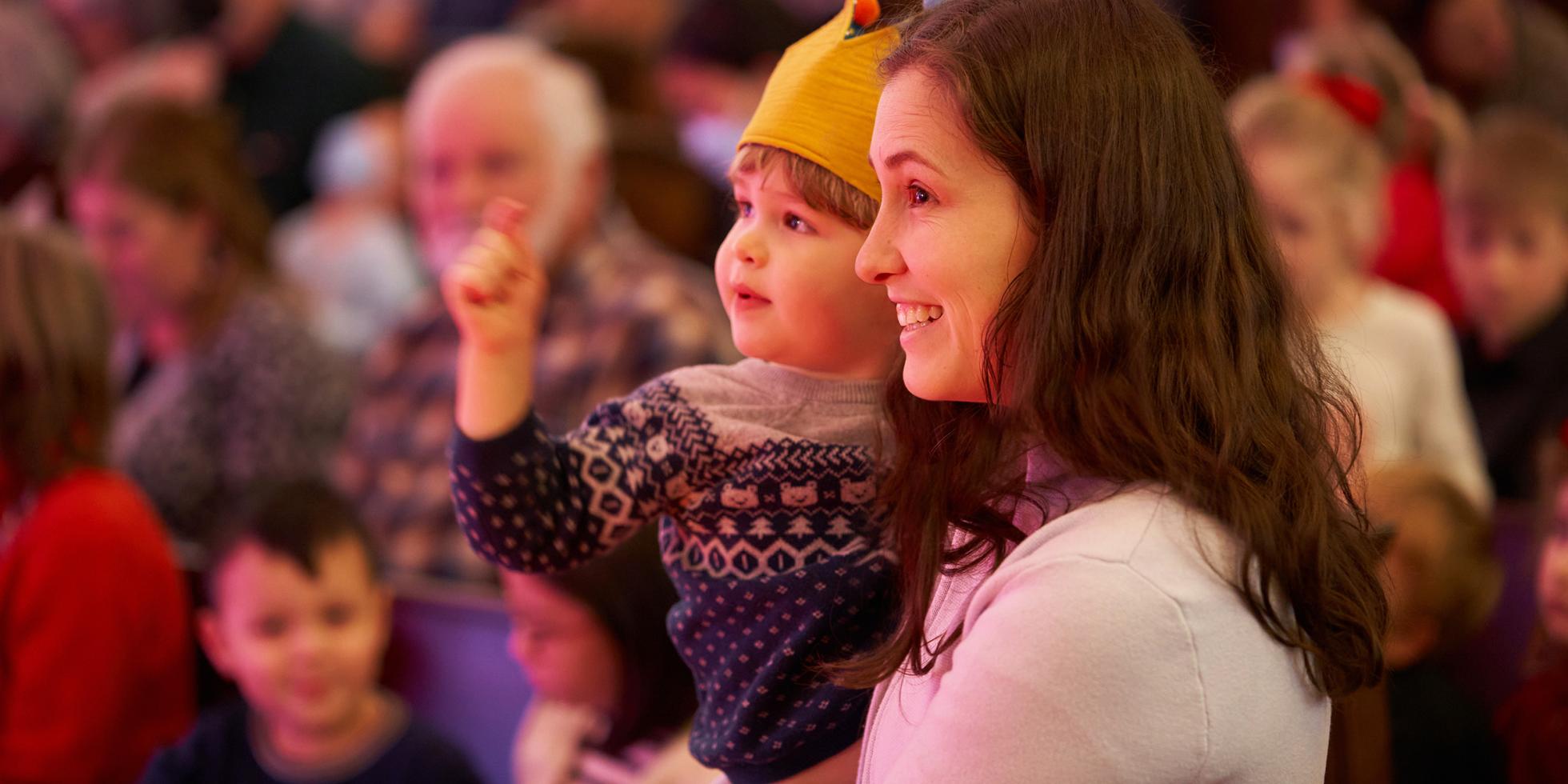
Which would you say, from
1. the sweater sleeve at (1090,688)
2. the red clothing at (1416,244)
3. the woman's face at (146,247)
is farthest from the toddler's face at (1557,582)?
the woman's face at (146,247)

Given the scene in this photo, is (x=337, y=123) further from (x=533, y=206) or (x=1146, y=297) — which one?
(x=1146, y=297)

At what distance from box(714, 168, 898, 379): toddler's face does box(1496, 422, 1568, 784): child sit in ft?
4.18

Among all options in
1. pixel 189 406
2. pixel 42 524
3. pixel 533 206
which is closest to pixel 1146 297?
pixel 42 524

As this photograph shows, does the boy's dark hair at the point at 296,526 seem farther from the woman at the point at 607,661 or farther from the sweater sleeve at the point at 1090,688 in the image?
the sweater sleeve at the point at 1090,688

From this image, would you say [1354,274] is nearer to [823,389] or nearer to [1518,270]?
[1518,270]

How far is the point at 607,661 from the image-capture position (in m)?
2.66

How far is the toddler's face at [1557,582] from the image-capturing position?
236cm

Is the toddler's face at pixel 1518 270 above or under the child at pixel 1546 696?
under

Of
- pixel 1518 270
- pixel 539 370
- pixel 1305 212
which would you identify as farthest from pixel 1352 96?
pixel 539 370

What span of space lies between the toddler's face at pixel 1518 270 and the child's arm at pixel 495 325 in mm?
3083

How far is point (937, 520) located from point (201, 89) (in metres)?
5.14

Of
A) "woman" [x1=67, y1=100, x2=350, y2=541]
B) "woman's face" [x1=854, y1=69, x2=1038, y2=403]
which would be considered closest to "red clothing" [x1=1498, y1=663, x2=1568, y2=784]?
"woman's face" [x1=854, y1=69, x2=1038, y2=403]

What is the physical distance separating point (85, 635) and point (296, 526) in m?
0.38

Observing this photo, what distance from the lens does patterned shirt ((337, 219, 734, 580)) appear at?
3455 mm
